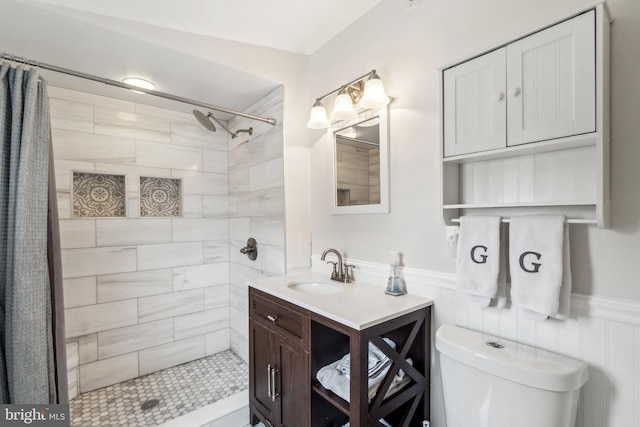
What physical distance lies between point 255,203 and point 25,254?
1.37 m

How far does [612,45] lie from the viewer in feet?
3.02

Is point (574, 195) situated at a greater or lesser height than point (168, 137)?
lesser

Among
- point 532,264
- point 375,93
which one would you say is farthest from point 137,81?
point 532,264

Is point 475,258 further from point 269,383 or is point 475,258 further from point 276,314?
point 269,383

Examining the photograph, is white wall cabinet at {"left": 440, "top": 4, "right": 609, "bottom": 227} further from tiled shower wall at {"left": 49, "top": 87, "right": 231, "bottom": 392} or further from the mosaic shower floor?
tiled shower wall at {"left": 49, "top": 87, "right": 231, "bottom": 392}

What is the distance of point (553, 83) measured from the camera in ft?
3.08


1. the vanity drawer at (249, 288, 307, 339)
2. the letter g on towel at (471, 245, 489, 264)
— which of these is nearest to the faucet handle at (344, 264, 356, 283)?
the vanity drawer at (249, 288, 307, 339)

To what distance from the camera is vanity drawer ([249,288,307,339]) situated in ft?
4.50

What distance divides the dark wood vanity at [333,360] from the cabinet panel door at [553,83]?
861 mm

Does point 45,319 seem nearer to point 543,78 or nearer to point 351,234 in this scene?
point 351,234

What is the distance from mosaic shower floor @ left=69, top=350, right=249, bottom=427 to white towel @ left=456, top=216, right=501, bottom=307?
1816mm

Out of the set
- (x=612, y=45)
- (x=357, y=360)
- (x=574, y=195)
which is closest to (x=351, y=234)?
(x=357, y=360)

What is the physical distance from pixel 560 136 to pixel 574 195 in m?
0.24

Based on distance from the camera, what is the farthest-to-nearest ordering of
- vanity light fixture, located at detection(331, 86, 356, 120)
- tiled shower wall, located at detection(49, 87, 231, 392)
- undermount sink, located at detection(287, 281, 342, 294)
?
tiled shower wall, located at detection(49, 87, 231, 392) < undermount sink, located at detection(287, 281, 342, 294) < vanity light fixture, located at detection(331, 86, 356, 120)
